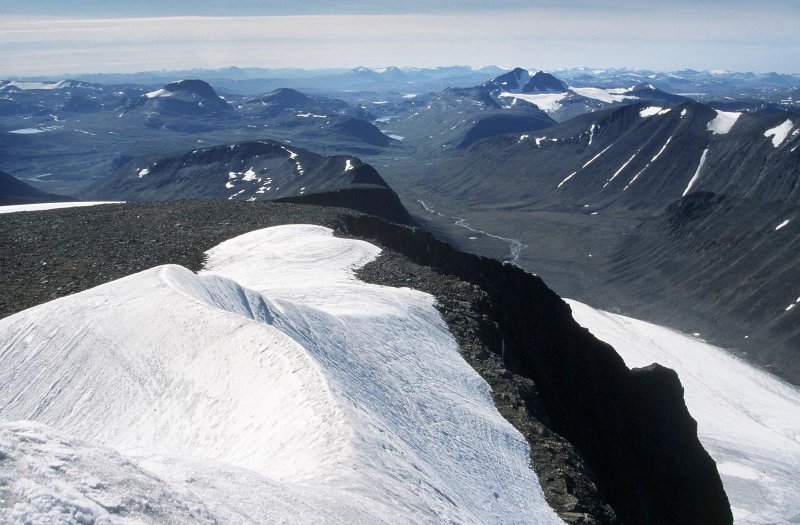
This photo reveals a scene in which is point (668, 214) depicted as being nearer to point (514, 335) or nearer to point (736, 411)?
point (736, 411)

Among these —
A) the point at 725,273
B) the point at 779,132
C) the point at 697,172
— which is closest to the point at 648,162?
the point at 697,172

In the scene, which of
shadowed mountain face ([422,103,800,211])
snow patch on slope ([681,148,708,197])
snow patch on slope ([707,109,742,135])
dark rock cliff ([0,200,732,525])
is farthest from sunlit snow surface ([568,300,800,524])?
snow patch on slope ([707,109,742,135])

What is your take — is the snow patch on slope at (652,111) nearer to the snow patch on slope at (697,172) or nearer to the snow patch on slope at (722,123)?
the snow patch on slope at (722,123)

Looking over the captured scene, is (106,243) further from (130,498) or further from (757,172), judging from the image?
(757,172)

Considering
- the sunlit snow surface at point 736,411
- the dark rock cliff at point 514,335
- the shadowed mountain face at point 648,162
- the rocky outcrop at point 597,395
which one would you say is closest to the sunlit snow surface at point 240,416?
the dark rock cliff at point 514,335

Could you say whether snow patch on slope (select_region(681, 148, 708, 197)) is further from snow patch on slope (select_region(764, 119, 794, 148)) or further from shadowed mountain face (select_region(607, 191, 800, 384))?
shadowed mountain face (select_region(607, 191, 800, 384))

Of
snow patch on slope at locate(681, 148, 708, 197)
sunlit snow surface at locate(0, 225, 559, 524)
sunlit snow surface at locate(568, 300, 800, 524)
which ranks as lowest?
sunlit snow surface at locate(568, 300, 800, 524)

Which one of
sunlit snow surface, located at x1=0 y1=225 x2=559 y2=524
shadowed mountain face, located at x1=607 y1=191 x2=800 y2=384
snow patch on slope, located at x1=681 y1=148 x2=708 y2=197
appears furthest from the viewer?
snow patch on slope, located at x1=681 y1=148 x2=708 y2=197
